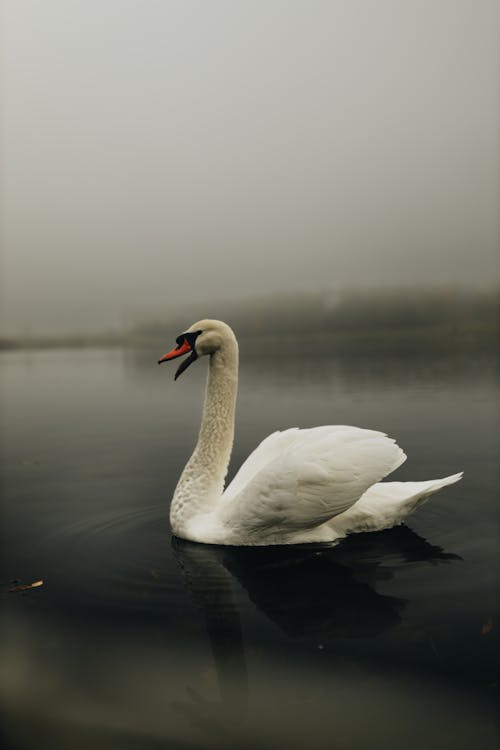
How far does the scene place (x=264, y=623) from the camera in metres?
4.74

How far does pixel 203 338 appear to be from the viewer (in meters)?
6.89

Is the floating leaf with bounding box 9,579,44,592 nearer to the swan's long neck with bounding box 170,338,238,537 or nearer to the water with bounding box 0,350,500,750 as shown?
the water with bounding box 0,350,500,750

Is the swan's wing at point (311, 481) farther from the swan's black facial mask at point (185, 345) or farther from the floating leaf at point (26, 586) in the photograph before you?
the floating leaf at point (26, 586)

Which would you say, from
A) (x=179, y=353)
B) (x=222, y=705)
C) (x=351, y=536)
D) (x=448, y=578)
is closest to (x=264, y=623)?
(x=222, y=705)

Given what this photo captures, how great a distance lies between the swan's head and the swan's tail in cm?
218

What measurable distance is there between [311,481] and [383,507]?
41.6 inches

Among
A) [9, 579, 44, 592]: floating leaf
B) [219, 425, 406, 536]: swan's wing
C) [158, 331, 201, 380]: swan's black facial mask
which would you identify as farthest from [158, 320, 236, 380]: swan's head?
[9, 579, 44, 592]: floating leaf

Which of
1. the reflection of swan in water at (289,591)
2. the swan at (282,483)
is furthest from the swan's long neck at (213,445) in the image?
the reflection of swan in water at (289,591)

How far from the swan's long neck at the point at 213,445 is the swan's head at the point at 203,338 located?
0.25 feet

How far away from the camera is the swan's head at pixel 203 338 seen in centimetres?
688

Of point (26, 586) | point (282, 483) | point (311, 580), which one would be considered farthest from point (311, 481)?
point (26, 586)

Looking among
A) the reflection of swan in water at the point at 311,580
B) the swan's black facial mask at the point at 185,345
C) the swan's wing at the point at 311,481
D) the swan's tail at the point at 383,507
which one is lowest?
the reflection of swan in water at the point at 311,580

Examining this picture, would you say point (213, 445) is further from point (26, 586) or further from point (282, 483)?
point (26, 586)

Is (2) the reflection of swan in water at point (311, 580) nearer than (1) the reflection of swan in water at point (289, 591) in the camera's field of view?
No
